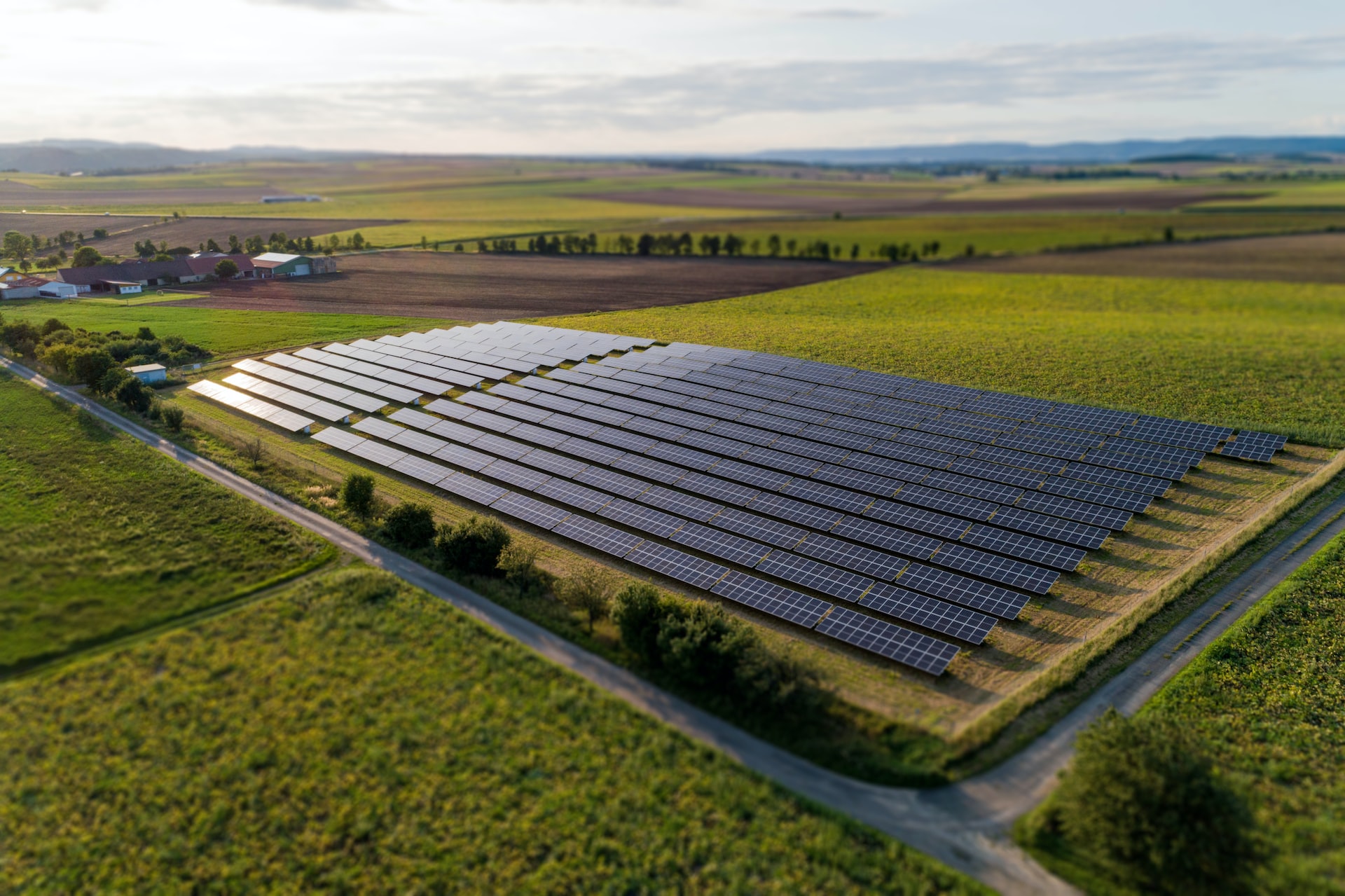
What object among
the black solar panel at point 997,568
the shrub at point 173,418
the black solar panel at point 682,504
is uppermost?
the shrub at point 173,418

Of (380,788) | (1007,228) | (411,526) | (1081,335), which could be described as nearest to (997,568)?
(380,788)

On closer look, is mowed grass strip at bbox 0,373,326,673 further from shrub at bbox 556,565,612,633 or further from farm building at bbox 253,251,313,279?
farm building at bbox 253,251,313,279

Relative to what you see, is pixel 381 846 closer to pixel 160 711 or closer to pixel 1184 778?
pixel 160 711

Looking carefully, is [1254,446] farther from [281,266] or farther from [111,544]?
[281,266]

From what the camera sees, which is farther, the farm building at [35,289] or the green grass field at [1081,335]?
the farm building at [35,289]

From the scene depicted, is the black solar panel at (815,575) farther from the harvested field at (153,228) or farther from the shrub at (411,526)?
the harvested field at (153,228)

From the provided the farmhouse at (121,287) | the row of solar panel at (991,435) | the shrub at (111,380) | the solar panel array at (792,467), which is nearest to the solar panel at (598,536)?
the solar panel array at (792,467)

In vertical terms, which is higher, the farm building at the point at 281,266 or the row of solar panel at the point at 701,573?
the farm building at the point at 281,266
